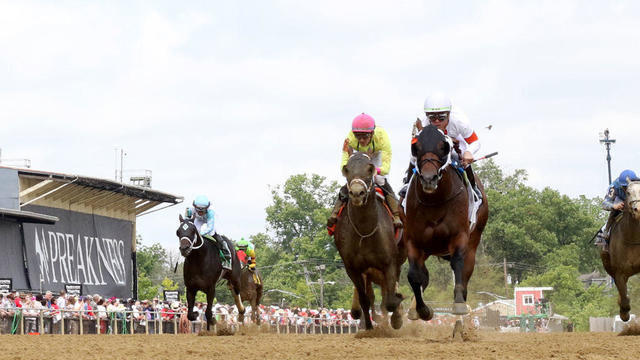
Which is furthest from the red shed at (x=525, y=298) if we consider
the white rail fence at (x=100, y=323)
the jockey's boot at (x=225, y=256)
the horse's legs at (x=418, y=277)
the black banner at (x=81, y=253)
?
the horse's legs at (x=418, y=277)

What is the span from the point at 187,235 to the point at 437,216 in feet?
25.7

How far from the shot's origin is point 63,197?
49906 millimetres

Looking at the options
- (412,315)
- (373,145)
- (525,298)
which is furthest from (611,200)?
(525,298)

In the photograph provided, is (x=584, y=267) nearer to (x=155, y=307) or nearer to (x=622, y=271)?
(x=155, y=307)

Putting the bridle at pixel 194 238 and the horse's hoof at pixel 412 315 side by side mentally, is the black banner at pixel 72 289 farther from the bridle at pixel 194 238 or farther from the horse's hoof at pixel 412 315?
the horse's hoof at pixel 412 315

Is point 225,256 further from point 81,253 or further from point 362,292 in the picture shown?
point 81,253

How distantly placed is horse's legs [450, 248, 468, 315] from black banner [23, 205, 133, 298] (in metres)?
34.4

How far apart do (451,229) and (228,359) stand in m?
3.95

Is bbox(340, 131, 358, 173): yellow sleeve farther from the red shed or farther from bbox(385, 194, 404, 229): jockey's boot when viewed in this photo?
the red shed

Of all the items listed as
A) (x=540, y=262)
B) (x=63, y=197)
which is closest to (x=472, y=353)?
(x=63, y=197)

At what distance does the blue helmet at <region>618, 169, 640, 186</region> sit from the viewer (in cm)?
1706

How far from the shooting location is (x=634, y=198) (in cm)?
1622

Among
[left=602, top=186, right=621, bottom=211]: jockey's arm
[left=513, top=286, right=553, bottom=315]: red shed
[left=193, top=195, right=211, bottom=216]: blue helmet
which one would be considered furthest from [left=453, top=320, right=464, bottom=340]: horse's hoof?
[left=513, top=286, right=553, bottom=315]: red shed

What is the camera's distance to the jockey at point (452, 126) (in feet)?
43.6
